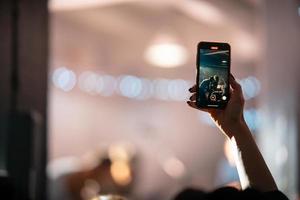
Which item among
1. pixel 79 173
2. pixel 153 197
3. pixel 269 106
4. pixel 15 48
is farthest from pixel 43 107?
pixel 153 197

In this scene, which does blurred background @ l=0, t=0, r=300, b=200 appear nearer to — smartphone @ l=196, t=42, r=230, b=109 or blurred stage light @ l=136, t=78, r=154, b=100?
blurred stage light @ l=136, t=78, r=154, b=100

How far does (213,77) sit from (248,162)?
187mm

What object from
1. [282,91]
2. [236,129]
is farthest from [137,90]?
[236,129]

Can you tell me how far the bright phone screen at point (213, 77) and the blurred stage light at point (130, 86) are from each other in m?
Result: 5.02

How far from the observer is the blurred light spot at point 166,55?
5.50 metres

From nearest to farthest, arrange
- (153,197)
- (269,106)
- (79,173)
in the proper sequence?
(269,106) < (79,173) < (153,197)

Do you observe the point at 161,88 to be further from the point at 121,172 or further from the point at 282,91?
the point at 282,91

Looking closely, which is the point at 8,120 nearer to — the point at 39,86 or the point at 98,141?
the point at 39,86

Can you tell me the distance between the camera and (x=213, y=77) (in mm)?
1124

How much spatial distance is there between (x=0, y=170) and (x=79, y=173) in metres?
1.75

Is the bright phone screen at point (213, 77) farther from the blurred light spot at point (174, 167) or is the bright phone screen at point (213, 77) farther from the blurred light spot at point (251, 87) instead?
the blurred light spot at point (174, 167)

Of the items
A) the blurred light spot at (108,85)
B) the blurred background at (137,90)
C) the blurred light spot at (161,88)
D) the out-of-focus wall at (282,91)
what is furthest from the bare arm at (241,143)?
the blurred light spot at (161,88)

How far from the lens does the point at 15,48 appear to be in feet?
8.00

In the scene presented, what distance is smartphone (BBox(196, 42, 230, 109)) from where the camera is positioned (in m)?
1.12
